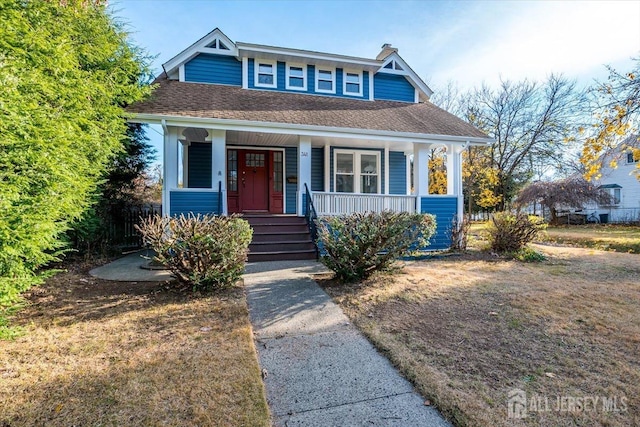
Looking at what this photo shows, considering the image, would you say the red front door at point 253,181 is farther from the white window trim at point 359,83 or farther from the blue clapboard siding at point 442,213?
the blue clapboard siding at point 442,213

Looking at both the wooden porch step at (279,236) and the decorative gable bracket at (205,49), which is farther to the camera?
the decorative gable bracket at (205,49)

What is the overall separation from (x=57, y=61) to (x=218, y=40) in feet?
23.2

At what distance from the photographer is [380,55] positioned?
12727 millimetres

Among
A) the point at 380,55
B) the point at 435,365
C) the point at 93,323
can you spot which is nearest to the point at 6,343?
the point at 93,323

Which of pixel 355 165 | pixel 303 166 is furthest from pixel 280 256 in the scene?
pixel 355 165

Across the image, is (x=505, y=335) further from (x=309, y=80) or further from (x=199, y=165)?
(x=309, y=80)

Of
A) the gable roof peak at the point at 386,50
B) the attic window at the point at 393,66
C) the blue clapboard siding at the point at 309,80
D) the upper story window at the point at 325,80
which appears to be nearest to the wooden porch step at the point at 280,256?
the blue clapboard siding at the point at 309,80

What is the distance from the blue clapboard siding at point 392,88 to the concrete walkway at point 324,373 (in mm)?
9999

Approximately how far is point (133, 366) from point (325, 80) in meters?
11.0

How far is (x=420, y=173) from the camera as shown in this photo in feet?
32.8

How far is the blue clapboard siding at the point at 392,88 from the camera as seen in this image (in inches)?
484

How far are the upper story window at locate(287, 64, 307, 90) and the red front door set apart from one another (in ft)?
8.70

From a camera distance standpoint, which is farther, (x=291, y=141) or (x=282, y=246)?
(x=291, y=141)

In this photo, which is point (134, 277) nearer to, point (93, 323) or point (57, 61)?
point (93, 323)
